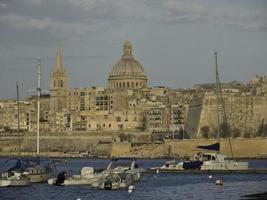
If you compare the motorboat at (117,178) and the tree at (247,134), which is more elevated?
the tree at (247,134)

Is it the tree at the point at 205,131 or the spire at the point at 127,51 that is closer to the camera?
the tree at the point at 205,131

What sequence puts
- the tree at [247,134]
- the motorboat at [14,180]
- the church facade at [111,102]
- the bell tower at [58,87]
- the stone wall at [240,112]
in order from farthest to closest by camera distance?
the bell tower at [58,87]
the church facade at [111,102]
the stone wall at [240,112]
the tree at [247,134]
the motorboat at [14,180]

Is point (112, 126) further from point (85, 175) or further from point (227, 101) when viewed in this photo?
point (85, 175)

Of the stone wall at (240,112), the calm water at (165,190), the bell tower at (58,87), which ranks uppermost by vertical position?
the bell tower at (58,87)

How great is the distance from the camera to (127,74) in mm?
161625

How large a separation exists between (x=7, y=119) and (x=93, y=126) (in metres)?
22.4

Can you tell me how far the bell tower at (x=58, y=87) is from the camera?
157 metres

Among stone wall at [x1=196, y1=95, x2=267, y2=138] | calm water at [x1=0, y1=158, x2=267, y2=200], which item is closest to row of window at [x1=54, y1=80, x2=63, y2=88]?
stone wall at [x1=196, y1=95, x2=267, y2=138]

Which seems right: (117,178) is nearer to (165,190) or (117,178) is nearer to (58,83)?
(165,190)

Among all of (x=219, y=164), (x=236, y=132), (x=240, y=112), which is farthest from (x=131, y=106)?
(x=219, y=164)

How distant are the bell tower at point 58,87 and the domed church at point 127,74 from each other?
6.71 metres

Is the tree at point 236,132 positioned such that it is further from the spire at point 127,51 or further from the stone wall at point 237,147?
the spire at point 127,51

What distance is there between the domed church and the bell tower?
6711mm

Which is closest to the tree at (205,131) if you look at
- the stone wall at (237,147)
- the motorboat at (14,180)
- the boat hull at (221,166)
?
the stone wall at (237,147)
